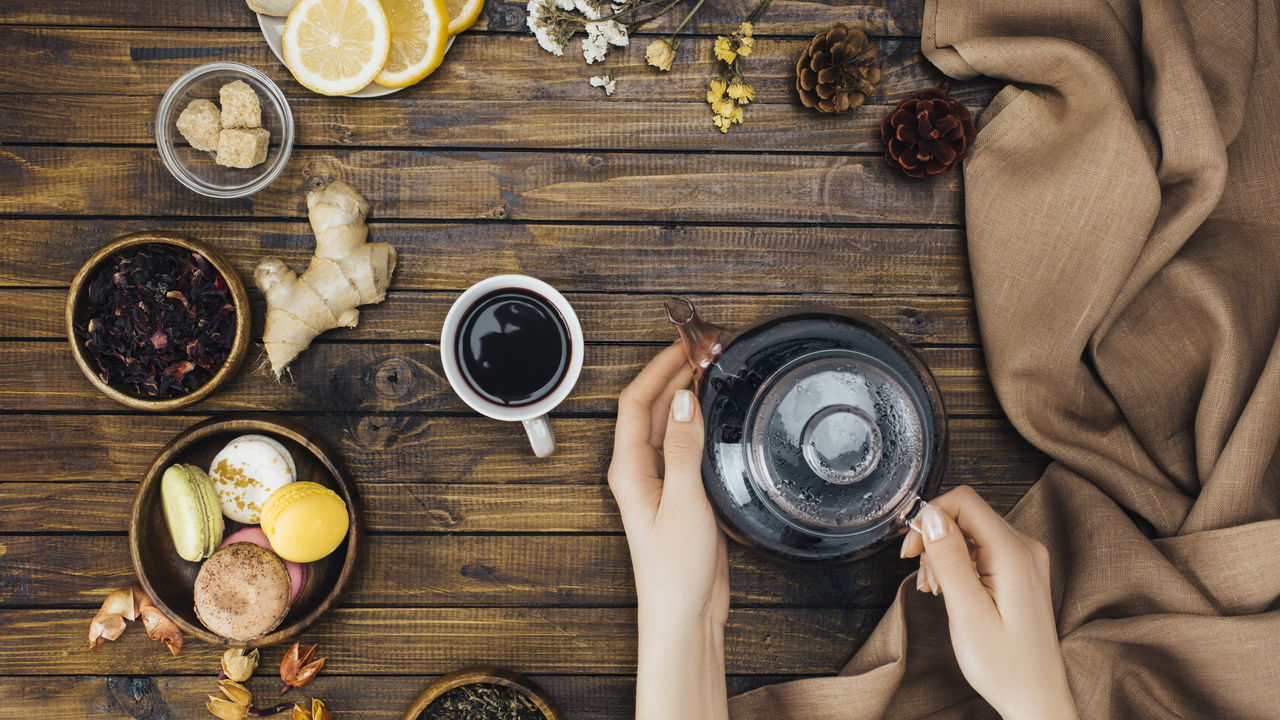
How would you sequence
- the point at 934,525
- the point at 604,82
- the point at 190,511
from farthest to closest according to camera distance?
1. the point at 604,82
2. the point at 190,511
3. the point at 934,525

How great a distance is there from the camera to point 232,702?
44.4 inches

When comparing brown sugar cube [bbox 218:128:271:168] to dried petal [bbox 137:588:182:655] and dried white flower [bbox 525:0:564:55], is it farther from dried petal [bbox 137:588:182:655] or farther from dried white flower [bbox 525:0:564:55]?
dried petal [bbox 137:588:182:655]

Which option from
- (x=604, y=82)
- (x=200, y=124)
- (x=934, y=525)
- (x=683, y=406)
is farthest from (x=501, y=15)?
(x=934, y=525)

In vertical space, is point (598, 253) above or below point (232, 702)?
above

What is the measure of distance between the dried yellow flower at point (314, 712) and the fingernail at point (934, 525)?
86 cm

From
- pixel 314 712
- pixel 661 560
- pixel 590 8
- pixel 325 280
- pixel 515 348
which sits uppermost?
pixel 590 8

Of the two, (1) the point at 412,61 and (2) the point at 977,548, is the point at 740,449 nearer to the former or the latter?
(2) the point at 977,548

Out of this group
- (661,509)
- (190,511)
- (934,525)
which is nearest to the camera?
(934,525)

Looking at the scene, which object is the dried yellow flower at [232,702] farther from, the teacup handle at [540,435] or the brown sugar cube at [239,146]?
the brown sugar cube at [239,146]

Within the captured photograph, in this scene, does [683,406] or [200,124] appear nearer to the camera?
[683,406]

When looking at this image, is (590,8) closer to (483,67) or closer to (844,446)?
(483,67)

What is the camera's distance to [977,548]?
2.94ft

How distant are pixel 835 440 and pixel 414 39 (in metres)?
0.77

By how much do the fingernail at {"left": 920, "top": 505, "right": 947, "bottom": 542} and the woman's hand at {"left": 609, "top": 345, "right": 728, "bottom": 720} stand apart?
0.76 feet
